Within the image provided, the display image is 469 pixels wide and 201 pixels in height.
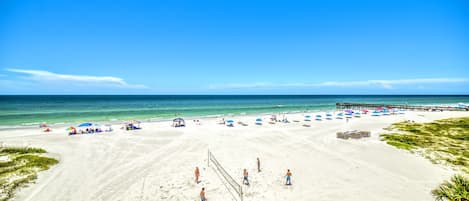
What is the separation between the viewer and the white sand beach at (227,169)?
10359mm

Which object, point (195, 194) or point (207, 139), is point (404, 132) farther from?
point (195, 194)

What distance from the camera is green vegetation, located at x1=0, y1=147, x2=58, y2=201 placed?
36.0ft

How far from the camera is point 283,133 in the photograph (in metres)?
24.4

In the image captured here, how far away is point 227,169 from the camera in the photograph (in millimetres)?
13391

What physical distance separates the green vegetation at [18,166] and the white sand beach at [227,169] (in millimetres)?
577

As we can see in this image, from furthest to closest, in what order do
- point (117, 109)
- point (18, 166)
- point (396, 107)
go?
point (396, 107)
point (117, 109)
point (18, 166)

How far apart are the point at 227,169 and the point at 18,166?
13.3 metres

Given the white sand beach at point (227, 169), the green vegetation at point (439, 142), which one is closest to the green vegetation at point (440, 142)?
the green vegetation at point (439, 142)

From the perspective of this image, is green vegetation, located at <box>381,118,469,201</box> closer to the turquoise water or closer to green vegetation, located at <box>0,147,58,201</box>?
green vegetation, located at <box>0,147,58,201</box>

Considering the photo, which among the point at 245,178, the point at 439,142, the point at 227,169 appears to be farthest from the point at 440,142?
the point at 227,169

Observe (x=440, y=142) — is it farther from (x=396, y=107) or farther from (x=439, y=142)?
(x=396, y=107)

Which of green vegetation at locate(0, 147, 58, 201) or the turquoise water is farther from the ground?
the turquoise water

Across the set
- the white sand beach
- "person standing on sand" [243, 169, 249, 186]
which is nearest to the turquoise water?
the white sand beach

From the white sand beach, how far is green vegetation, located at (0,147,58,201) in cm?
58
